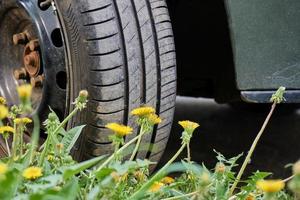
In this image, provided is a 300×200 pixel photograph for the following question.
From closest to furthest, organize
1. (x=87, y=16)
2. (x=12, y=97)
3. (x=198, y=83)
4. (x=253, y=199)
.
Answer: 1. (x=253, y=199)
2. (x=87, y=16)
3. (x=12, y=97)
4. (x=198, y=83)

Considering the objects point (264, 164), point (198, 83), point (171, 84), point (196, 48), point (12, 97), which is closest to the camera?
point (171, 84)

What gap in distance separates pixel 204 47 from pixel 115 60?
0.73 meters

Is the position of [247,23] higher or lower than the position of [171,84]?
higher

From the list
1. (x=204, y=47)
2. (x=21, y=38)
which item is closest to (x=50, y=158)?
(x=21, y=38)

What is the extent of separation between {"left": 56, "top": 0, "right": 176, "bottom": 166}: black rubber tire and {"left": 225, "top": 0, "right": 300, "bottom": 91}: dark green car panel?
18 cm

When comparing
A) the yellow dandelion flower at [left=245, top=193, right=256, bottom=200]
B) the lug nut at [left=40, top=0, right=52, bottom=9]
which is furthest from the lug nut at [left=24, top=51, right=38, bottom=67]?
the yellow dandelion flower at [left=245, top=193, right=256, bottom=200]

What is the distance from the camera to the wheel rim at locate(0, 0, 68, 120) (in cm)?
178

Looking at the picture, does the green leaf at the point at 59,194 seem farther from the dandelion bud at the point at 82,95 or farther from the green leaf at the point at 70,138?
the green leaf at the point at 70,138

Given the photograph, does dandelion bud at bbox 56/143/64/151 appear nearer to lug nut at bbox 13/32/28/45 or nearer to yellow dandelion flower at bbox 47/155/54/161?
yellow dandelion flower at bbox 47/155/54/161

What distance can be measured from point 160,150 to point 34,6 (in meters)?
0.50

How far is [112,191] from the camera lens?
106 cm

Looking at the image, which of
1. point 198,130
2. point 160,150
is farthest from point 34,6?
point 198,130

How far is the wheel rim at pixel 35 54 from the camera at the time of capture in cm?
178

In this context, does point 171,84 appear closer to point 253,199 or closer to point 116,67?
point 116,67
